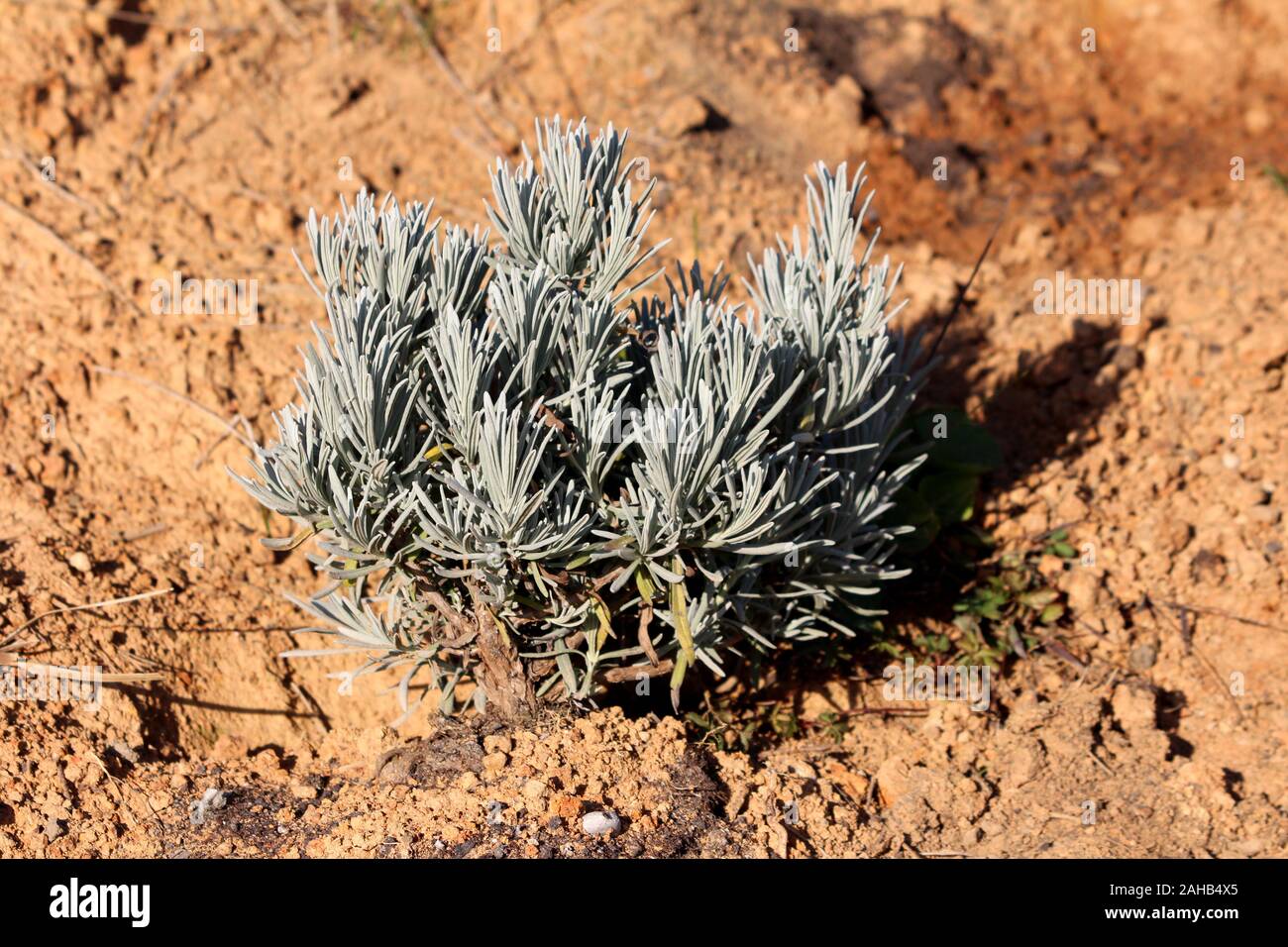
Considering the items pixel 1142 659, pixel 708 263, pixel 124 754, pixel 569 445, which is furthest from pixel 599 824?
pixel 708 263

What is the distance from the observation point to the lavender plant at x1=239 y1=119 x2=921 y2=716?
10.1 ft

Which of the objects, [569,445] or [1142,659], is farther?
[1142,659]

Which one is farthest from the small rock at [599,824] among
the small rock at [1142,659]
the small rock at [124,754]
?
the small rock at [1142,659]

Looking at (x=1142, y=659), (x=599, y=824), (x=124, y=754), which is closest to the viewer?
(x=599, y=824)

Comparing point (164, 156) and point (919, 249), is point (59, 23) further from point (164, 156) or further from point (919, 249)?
point (919, 249)

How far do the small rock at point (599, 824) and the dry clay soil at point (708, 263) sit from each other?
4 cm

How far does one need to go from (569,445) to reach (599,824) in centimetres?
94

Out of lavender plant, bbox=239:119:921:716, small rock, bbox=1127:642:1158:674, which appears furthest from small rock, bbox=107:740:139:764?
small rock, bbox=1127:642:1158:674

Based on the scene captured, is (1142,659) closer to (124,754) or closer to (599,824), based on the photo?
(599,824)

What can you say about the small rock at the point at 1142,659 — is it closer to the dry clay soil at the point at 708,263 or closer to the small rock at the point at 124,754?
the dry clay soil at the point at 708,263

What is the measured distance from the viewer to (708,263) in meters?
5.20

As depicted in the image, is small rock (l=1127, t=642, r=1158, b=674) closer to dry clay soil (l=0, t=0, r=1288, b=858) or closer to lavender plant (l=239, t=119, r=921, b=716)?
dry clay soil (l=0, t=0, r=1288, b=858)

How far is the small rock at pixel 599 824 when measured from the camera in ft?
10.6

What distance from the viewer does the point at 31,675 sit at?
3576mm
